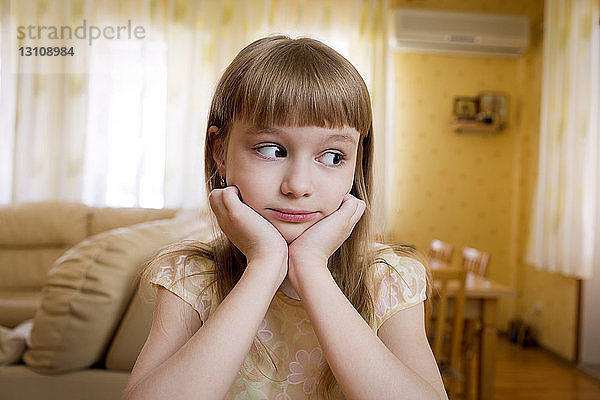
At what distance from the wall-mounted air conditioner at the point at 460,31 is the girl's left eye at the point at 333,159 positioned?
4.12 m

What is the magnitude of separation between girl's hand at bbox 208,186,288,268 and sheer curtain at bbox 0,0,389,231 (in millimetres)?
3512

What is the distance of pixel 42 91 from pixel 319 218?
4039 mm

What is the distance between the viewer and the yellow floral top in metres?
0.94

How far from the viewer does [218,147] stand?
945mm

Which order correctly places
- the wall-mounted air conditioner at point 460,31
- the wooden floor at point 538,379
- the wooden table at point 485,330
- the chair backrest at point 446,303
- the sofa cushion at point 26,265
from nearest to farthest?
the chair backrest at point 446,303 < the wooden table at point 485,330 < the wooden floor at point 538,379 < the sofa cushion at point 26,265 < the wall-mounted air conditioner at point 460,31

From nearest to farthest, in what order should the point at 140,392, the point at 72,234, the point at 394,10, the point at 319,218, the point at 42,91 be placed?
1. the point at 140,392
2. the point at 319,218
3. the point at 72,234
4. the point at 42,91
5. the point at 394,10

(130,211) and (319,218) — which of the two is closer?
(319,218)

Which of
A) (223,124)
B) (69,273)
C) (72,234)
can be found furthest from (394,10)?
(223,124)

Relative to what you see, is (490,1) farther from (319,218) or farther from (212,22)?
(319,218)

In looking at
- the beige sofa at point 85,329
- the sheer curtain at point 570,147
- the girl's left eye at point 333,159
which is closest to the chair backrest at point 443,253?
the sheer curtain at point 570,147

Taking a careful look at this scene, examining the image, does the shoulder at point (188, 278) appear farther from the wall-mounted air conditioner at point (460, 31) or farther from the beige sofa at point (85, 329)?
the wall-mounted air conditioner at point (460, 31)

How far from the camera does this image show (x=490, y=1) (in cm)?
498

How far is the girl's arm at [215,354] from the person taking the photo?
2.45 ft

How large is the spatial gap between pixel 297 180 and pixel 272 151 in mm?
61
